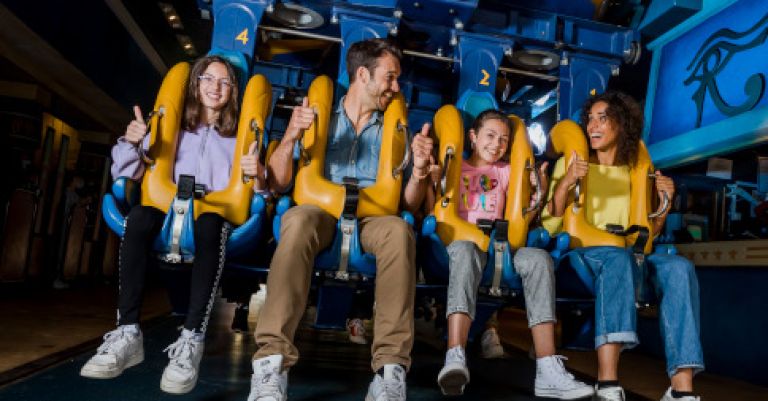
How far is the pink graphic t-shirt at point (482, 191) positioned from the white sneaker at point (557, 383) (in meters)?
0.64

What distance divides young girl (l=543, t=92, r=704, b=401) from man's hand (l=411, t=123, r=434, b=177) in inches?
22.8

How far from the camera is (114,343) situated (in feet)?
5.99

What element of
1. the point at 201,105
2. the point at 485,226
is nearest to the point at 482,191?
the point at 485,226

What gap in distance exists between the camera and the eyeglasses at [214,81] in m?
2.30

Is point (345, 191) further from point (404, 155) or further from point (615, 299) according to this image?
point (615, 299)

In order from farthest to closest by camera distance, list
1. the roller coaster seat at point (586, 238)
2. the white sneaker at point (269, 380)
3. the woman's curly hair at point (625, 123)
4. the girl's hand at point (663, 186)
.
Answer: the woman's curly hair at point (625, 123) < the girl's hand at point (663, 186) < the roller coaster seat at point (586, 238) < the white sneaker at point (269, 380)

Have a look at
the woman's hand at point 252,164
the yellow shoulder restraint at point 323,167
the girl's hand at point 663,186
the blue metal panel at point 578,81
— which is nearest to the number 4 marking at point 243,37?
the yellow shoulder restraint at point 323,167

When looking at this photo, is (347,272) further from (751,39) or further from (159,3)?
(159,3)

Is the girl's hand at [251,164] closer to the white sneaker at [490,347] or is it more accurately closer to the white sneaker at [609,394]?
the white sneaker at [609,394]

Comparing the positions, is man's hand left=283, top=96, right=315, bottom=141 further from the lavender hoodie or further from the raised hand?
the lavender hoodie

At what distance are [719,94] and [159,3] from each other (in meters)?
5.34

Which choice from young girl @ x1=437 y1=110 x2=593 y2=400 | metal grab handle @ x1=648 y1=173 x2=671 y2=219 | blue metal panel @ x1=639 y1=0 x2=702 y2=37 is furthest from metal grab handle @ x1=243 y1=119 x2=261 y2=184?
blue metal panel @ x1=639 y1=0 x2=702 y2=37

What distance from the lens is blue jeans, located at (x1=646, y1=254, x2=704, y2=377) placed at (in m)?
2.00

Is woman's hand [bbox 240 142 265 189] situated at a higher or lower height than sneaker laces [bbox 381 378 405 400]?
higher
